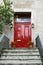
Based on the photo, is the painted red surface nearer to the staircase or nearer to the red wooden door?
the red wooden door

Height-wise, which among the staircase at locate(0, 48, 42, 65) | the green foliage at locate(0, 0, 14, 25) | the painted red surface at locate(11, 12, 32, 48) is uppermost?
the green foliage at locate(0, 0, 14, 25)

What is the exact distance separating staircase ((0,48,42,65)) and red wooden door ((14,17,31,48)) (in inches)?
121

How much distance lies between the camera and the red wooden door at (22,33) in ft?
55.6

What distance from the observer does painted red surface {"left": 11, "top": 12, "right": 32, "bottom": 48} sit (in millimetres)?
16922

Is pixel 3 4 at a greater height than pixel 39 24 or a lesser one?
greater

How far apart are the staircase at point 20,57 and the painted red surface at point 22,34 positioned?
10.1 ft

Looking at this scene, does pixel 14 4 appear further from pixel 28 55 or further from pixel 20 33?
pixel 28 55

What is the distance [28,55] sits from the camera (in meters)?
13.0

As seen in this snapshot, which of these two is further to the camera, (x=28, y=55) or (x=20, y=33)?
(x=20, y=33)

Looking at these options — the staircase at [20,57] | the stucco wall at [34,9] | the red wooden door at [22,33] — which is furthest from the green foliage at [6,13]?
the staircase at [20,57]

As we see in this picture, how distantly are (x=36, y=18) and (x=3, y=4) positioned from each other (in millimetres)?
2709

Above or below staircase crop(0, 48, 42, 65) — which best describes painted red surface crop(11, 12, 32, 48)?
above

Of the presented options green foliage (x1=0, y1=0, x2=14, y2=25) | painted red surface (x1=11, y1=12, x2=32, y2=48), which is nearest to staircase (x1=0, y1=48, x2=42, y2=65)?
painted red surface (x1=11, y1=12, x2=32, y2=48)

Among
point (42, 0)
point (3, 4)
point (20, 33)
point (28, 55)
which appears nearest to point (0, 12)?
point (3, 4)
